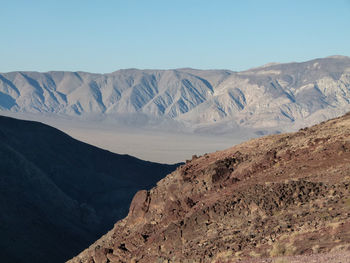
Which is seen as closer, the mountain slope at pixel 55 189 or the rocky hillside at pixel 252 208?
the rocky hillside at pixel 252 208

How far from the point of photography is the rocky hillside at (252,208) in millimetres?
16484

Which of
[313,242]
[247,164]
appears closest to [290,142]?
[247,164]

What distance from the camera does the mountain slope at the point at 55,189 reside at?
51.0 m

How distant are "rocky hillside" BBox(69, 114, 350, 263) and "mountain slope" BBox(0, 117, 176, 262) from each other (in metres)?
23.4

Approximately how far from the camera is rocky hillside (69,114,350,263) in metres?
16.5

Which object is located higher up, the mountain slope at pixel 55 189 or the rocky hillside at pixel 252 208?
the rocky hillside at pixel 252 208

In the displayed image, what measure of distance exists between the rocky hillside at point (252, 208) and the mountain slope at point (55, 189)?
23.4m

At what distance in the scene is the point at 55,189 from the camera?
228 ft

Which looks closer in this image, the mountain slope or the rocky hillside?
the rocky hillside

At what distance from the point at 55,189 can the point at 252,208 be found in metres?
52.1

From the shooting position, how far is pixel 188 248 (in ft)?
64.1

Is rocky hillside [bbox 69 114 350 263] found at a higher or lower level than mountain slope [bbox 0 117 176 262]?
higher

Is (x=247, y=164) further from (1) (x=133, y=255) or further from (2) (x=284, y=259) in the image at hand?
(2) (x=284, y=259)

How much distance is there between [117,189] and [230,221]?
64.0 m
